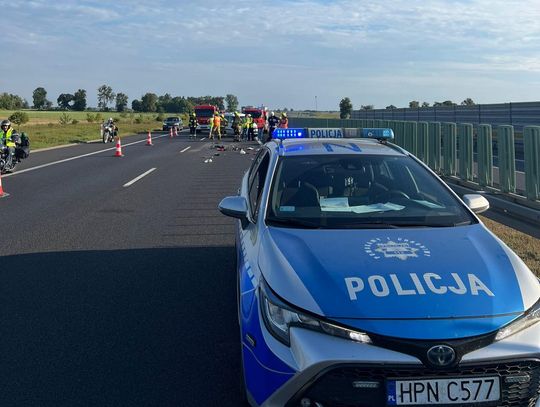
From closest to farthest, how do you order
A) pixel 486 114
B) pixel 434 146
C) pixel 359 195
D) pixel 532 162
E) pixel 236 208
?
pixel 236 208, pixel 359 195, pixel 532 162, pixel 434 146, pixel 486 114

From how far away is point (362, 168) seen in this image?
17.0ft

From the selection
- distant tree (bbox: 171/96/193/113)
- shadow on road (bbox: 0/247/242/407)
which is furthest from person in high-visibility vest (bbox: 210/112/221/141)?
distant tree (bbox: 171/96/193/113)

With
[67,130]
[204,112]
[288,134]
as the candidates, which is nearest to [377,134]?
[288,134]

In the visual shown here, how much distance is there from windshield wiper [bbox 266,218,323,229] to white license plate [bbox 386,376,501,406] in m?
1.44

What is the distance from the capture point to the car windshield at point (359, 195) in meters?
4.37

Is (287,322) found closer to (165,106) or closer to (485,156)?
(485,156)

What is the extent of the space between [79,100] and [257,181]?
173443mm

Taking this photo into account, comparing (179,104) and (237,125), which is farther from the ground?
(179,104)

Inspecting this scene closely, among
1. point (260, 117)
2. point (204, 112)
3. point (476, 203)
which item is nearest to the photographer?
point (476, 203)

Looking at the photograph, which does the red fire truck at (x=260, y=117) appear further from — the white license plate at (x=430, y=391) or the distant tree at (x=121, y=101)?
the distant tree at (x=121, y=101)

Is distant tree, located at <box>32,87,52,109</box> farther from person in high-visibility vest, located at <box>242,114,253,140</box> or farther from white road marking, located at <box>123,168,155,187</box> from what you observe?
white road marking, located at <box>123,168,155,187</box>

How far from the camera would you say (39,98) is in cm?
17600

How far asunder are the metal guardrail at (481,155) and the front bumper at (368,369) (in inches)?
266

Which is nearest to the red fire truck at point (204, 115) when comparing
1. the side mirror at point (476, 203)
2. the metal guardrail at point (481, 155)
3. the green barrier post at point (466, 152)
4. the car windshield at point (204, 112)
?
the car windshield at point (204, 112)
